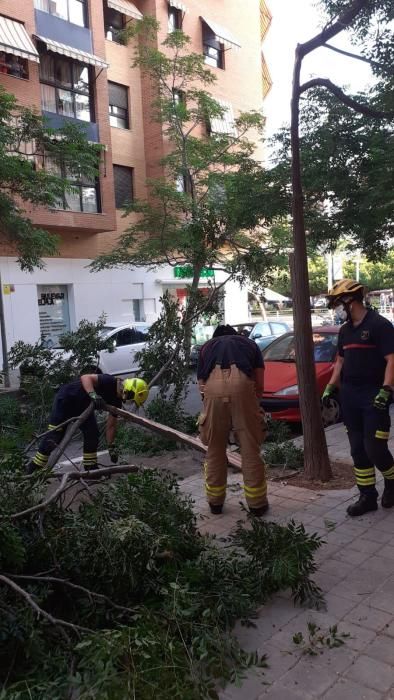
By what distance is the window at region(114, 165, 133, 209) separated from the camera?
76.3 feet

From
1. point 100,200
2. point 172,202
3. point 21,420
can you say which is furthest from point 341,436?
point 100,200

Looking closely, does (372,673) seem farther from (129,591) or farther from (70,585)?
(70,585)

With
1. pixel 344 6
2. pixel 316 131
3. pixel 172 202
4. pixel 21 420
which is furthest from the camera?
pixel 172 202

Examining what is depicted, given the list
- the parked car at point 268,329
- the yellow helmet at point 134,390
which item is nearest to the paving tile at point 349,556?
the yellow helmet at point 134,390

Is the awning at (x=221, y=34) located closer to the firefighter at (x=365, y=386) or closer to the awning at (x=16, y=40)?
the awning at (x=16, y=40)

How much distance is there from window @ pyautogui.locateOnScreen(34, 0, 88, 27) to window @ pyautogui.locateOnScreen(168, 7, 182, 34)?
4.56 metres

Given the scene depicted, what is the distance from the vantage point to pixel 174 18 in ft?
80.1

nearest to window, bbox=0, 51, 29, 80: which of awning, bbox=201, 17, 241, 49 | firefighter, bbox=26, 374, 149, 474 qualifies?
awning, bbox=201, 17, 241, 49

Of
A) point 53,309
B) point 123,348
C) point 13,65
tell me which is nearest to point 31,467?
point 123,348

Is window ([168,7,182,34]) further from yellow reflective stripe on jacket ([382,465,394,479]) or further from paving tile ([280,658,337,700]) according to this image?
paving tile ([280,658,337,700])

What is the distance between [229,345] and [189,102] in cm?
1909

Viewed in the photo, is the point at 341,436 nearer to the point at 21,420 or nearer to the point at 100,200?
the point at 21,420

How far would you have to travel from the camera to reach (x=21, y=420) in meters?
7.75

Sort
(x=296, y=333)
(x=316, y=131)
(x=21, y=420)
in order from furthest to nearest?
(x=316, y=131)
(x=21, y=420)
(x=296, y=333)
